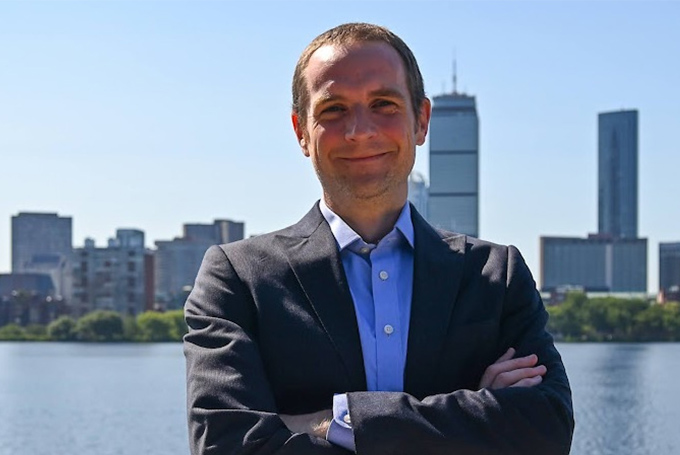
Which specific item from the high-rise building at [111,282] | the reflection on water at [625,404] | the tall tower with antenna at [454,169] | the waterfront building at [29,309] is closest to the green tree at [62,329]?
the waterfront building at [29,309]

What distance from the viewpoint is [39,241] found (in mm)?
193375

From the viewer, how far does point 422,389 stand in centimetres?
328

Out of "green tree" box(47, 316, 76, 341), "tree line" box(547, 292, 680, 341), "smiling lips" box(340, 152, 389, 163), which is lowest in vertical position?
"green tree" box(47, 316, 76, 341)

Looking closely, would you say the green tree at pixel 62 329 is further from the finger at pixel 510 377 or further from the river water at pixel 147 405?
the finger at pixel 510 377

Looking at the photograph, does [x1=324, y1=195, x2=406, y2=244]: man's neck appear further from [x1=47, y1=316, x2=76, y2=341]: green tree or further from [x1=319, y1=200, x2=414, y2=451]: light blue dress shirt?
[x1=47, y1=316, x2=76, y2=341]: green tree

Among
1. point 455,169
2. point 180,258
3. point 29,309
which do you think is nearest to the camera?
point 29,309

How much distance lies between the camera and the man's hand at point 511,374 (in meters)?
3.29

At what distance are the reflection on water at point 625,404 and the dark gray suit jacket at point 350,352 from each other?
27.2 m

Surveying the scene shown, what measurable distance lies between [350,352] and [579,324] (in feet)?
392

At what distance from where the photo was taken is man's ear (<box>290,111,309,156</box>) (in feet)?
11.1

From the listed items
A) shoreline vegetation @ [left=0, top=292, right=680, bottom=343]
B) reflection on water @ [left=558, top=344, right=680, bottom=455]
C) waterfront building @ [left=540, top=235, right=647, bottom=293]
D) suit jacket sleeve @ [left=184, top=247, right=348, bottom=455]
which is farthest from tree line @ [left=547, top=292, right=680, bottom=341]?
suit jacket sleeve @ [left=184, top=247, right=348, bottom=455]

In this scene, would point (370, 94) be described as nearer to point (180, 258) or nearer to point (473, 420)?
point (473, 420)

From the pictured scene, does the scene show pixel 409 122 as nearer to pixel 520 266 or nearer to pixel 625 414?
pixel 520 266

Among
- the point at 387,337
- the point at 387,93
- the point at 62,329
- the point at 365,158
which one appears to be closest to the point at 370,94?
the point at 387,93
